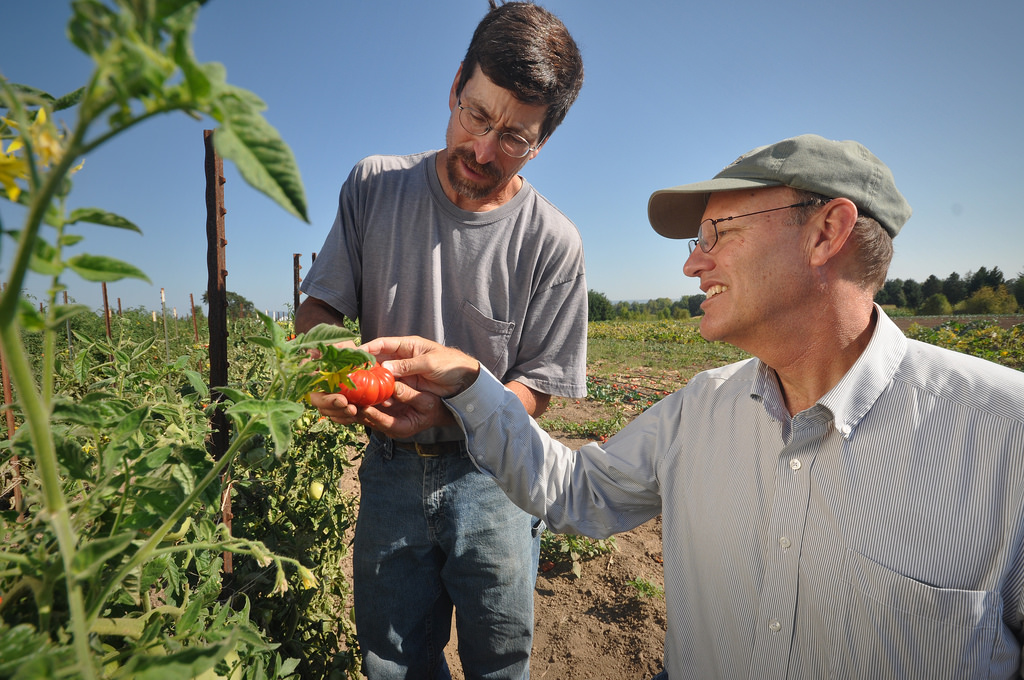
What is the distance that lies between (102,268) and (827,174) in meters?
1.65

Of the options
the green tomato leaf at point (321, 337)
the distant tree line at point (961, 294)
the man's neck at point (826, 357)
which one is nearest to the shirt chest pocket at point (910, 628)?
the man's neck at point (826, 357)

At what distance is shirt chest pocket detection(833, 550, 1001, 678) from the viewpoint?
1.22 metres

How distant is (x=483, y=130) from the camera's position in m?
1.91

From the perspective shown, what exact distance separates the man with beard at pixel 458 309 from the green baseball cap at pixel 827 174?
68 cm

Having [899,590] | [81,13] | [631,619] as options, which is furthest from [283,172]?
[631,619]

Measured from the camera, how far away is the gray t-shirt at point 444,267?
2.04 m

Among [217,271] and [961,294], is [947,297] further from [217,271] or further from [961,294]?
[217,271]

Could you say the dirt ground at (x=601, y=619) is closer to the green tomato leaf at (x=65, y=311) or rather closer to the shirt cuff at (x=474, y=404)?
the shirt cuff at (x=474, y=404)

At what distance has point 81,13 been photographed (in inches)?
13.0

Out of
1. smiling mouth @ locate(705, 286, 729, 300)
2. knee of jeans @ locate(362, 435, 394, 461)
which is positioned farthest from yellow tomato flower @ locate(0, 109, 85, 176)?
knee of jeans @ locate(362, 435, 394, 461)

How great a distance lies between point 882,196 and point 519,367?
130 cm

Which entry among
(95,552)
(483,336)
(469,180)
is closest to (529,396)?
(483,336)

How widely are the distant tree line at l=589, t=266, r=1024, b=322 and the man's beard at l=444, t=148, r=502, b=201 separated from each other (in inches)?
1641

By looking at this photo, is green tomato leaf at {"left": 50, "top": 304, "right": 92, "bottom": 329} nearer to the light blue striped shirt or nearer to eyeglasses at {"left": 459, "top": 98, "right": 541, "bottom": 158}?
the light blue striped shirt
